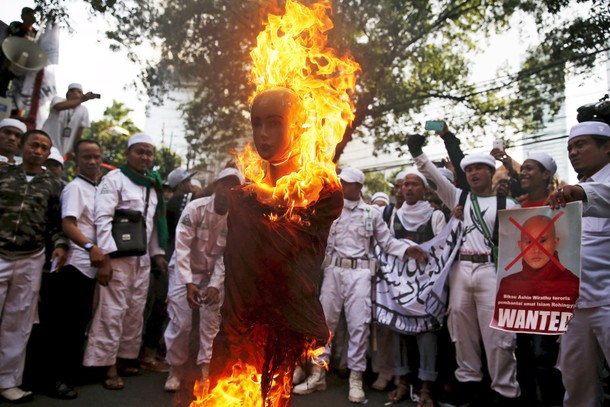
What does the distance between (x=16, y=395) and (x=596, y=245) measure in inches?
214

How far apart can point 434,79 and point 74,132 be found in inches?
497

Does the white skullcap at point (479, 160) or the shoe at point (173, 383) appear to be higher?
the white skullcap at point (479, 160)

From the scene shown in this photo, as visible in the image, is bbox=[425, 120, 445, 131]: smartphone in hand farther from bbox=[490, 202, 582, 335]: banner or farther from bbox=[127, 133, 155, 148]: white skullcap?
bbox=[127, 133, 155, 148]: white skullcap

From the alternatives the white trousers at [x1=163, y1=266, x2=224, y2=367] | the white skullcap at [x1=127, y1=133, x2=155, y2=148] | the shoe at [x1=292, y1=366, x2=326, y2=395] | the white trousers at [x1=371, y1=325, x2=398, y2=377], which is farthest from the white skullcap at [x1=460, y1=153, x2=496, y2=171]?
the white skullcap at [x1=127, y1=133, x2=155, y2=148]

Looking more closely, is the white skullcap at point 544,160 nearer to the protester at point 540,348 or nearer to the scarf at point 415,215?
the protester at point 540,348

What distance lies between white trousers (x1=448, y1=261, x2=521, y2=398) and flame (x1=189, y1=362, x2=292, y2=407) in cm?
299

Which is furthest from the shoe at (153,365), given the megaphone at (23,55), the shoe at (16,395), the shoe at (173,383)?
the megaphone at (23,55)

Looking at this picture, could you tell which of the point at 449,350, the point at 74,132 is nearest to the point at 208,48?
the point at 74,132

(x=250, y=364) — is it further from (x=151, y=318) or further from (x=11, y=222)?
(x=151, y=318)

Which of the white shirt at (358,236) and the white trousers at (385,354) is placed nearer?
the white trousers at (385,354)

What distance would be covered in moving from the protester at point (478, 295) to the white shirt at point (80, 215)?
3852 millimetres

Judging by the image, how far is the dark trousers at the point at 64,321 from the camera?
4809 millimetres

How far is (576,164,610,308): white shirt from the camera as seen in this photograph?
335 centimetres

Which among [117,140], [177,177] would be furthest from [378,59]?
[117,140]
